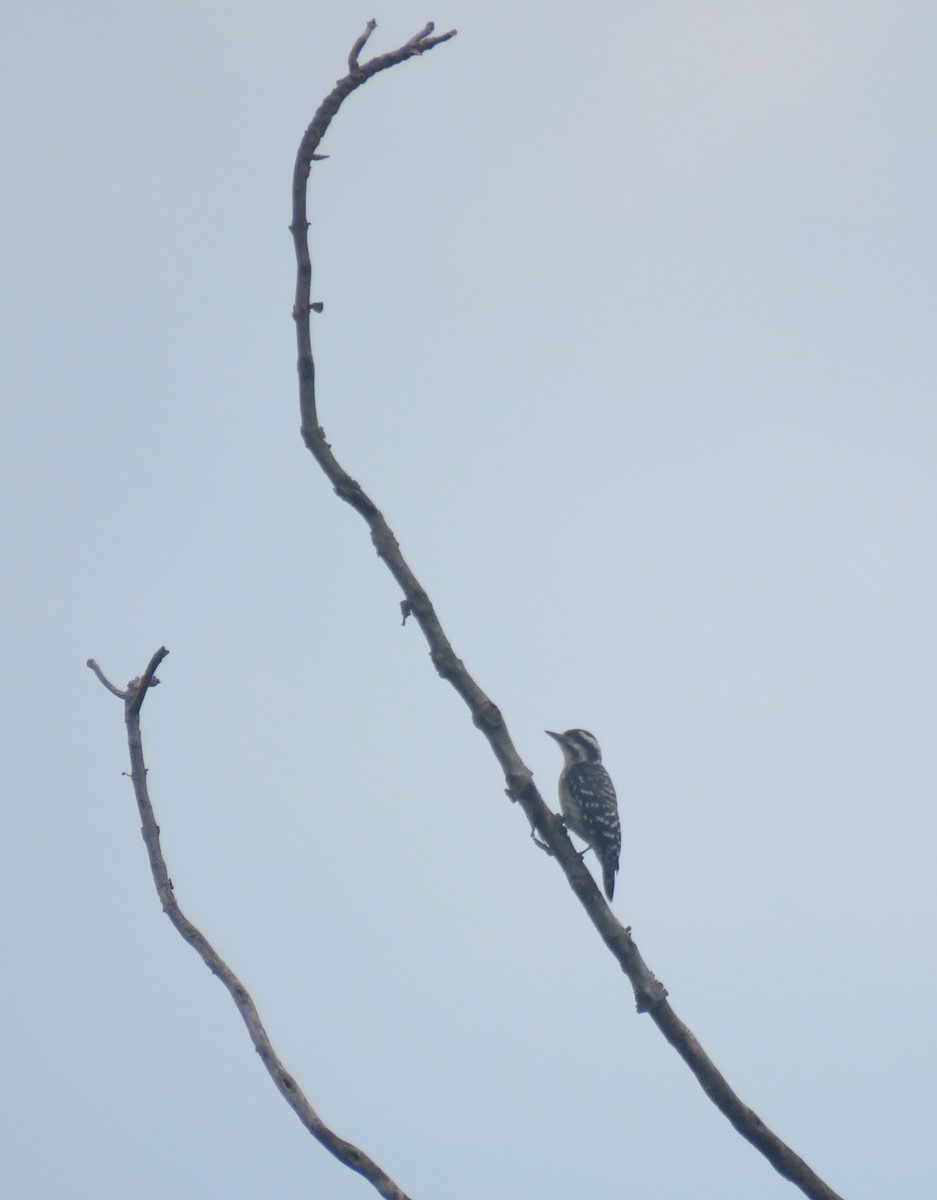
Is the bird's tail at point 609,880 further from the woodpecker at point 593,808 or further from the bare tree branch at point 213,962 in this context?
the bare tree branch at point 213,962

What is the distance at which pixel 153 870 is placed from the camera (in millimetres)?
4777

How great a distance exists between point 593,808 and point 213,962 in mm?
7743

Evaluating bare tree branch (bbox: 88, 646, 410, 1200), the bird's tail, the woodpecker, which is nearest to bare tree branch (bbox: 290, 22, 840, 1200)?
bare tree branch (bbox: 88, 646, 410, 1200)

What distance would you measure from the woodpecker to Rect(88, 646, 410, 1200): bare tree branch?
23.7 feet

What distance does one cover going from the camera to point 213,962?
14.6ft

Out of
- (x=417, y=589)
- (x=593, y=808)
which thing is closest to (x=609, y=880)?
(x=593, y=808)

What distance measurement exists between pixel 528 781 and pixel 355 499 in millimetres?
1289

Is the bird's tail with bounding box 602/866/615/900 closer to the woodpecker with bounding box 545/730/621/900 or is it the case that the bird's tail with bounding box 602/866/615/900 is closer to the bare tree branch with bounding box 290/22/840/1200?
the woodpecker with bounding box 545/730/621/900

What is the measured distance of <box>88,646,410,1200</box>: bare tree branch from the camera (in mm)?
4055

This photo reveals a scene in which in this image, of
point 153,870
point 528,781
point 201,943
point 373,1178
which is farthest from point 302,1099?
point 528,781

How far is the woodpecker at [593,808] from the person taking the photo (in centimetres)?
1176

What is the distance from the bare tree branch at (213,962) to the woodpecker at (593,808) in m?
7.24

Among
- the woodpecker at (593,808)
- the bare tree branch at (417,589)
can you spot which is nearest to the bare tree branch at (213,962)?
the bare tree branch at (417,589)

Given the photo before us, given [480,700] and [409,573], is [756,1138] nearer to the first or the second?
[480,700]
